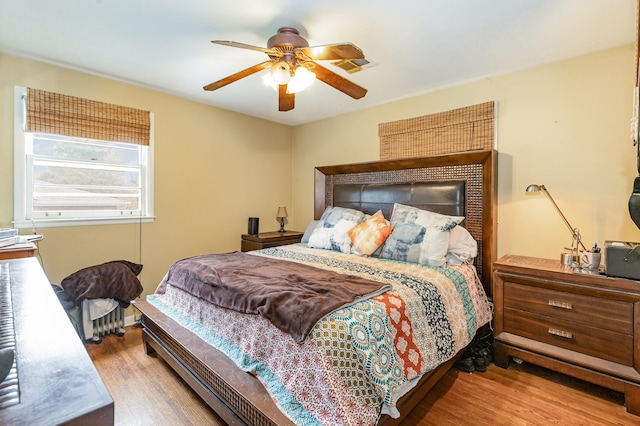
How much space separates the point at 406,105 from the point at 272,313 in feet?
9.57

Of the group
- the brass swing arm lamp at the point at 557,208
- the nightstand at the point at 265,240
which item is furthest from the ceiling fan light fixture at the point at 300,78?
the nightstand at the point at 265,240

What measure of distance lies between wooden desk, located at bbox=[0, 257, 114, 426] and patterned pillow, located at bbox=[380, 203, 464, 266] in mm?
2335

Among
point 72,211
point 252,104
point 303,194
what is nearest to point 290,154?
point 303,194

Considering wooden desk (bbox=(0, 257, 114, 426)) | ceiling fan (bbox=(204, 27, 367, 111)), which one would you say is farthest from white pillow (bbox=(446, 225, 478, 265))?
wooden desk (bbox=(0, 257, 114, 426))

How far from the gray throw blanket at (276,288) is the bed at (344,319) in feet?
0.21

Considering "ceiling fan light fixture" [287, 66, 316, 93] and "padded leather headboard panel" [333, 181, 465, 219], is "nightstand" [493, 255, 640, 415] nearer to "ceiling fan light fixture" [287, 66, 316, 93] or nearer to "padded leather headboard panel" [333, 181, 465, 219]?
"padded leather headboard panel" [333, 181, 465, 219]

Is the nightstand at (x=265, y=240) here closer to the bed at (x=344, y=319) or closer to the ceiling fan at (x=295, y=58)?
the bed at (x=344, y=319)

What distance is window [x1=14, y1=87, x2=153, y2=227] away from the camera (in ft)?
8.75

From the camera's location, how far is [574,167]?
8.30 feet

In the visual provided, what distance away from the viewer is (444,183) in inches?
119

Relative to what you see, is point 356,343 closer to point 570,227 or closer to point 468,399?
point 468,399

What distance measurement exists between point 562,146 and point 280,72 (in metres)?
2.38

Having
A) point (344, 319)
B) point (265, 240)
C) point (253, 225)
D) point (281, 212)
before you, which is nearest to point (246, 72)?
point (344, 319)

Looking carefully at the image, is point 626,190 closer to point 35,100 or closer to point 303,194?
point 303,194
